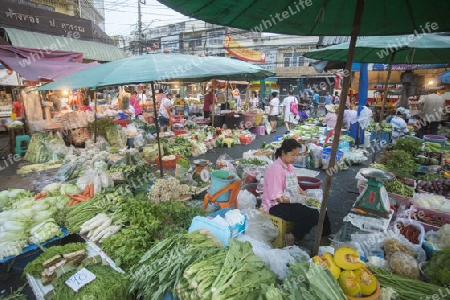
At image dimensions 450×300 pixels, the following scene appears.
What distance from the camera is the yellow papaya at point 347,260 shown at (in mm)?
1936

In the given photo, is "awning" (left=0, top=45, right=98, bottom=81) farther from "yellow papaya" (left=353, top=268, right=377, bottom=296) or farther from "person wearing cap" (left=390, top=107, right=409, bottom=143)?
"person wearing cap" (left=390, top=107, right=409, bottom=143)

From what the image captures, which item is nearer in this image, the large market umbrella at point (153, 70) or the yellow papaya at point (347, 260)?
the yellow papaya at point (347, 260)

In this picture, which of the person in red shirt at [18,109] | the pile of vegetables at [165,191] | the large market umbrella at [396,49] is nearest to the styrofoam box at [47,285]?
the pile of vegetables at [165,191]

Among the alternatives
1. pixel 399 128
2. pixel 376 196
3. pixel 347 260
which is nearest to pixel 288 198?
pixel 376 196

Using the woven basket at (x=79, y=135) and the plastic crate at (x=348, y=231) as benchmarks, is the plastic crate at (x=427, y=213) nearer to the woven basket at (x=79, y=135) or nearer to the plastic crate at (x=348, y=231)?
the plastic crate at (x=348, y=231)

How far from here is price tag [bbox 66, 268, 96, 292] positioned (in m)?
2.32

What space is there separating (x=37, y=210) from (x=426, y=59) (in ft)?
28.2

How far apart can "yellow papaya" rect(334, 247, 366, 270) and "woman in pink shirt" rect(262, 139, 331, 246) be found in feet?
4.26

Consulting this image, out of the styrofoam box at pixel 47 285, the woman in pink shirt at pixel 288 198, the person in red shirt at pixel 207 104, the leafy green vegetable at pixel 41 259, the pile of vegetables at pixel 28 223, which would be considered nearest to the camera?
the styrofoam box at pixel 47 285

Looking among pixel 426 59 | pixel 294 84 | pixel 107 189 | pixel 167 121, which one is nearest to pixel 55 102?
pixel 167 121

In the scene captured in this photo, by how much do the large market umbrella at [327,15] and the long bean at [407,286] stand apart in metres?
0.67

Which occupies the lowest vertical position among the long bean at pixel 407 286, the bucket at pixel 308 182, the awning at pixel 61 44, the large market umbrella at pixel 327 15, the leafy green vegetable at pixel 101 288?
the leafy green vegetable at pixel 101 288

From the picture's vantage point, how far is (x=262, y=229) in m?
3.19

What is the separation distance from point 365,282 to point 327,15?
2417mm
